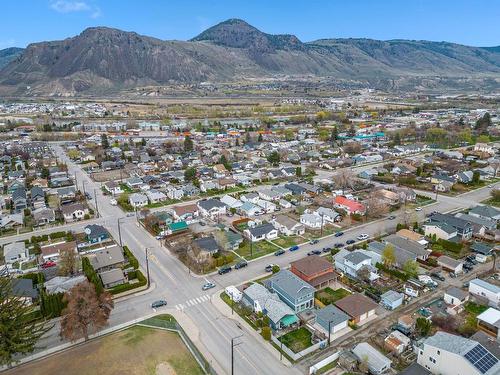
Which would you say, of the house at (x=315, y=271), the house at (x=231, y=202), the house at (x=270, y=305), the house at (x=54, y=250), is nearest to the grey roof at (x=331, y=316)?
the house at (x=270, y=305)

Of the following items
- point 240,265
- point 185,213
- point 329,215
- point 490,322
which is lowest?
point 240,265

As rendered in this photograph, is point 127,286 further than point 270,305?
Yes

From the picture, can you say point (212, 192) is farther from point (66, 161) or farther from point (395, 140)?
point (395, 140)

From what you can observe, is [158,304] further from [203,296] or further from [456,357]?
[456,357]

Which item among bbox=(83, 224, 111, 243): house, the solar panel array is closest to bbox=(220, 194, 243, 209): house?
bbox=(83, 224, 111, 243): house

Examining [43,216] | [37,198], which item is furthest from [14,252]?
[37,198]

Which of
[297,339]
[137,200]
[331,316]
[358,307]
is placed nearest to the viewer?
[297,339]

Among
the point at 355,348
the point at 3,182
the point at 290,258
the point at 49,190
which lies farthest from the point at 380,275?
the point at 3,182
